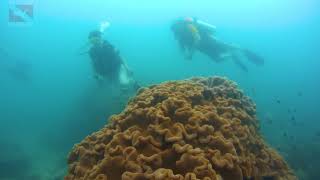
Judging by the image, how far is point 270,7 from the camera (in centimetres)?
9706

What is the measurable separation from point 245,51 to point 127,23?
89125 mm

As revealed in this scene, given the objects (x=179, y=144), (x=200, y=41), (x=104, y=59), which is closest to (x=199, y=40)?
(x=200, y=41)

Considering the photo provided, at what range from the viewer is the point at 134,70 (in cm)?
2317

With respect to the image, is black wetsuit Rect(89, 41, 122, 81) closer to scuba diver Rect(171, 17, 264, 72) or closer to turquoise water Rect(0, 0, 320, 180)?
turquoise water Rect(0, 0, 320, 180)

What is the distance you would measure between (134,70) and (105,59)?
8.61 m

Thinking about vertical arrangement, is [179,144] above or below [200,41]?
below

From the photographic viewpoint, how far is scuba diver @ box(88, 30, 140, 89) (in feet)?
47.8

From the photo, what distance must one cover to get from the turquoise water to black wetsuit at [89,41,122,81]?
1.67 m

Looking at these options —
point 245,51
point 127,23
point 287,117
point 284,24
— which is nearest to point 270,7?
point 284,24

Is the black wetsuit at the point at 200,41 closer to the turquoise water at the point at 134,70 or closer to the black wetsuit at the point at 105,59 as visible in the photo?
the turquoise water at the point at 134,70

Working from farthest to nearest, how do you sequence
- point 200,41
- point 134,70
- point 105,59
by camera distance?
1. point 134,70
2. point 200,41
3. point 105,59

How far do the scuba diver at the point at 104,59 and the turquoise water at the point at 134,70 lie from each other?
4.44 feet

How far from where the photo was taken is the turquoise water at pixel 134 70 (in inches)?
784

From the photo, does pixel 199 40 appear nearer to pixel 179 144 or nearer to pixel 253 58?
pixel 253 58
